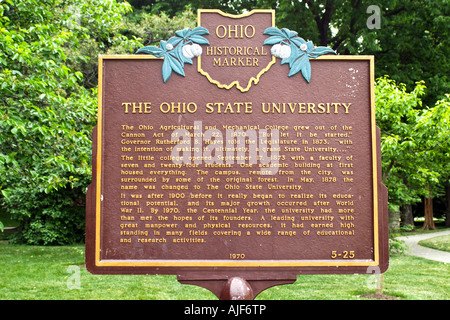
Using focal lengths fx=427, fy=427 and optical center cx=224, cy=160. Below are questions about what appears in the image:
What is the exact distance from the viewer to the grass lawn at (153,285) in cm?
809

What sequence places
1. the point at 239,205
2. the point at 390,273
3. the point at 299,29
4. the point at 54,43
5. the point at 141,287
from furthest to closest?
the point at 299,29, the point at 390,273, the point at 141,287, the point at 54,43, the point at 239,205

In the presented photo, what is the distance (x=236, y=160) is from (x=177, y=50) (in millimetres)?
1371

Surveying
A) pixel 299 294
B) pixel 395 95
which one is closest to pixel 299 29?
pixel 395 95

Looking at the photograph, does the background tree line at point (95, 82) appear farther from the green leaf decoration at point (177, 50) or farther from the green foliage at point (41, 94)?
the green leaf decoration at point (177, 50)

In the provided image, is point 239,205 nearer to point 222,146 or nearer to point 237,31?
point 222,146

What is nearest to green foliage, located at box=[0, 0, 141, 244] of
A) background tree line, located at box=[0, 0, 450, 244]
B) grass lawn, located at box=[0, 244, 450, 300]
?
background tree line, located at box=[0, 0, 450, 244]

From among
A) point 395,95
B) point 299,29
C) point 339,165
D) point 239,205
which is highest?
point 299,29

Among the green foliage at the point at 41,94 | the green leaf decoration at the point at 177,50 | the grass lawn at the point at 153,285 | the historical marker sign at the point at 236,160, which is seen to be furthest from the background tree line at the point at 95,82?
the green leaf decoration at the point at 177,50

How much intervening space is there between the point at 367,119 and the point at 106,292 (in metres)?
6.13

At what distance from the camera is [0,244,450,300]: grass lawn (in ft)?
26.6

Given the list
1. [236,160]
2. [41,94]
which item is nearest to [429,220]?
[236,160]

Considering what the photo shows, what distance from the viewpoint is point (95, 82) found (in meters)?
15.5

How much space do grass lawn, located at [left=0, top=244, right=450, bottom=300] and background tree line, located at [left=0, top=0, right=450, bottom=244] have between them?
1.91 metres

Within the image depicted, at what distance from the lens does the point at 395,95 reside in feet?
27.0
